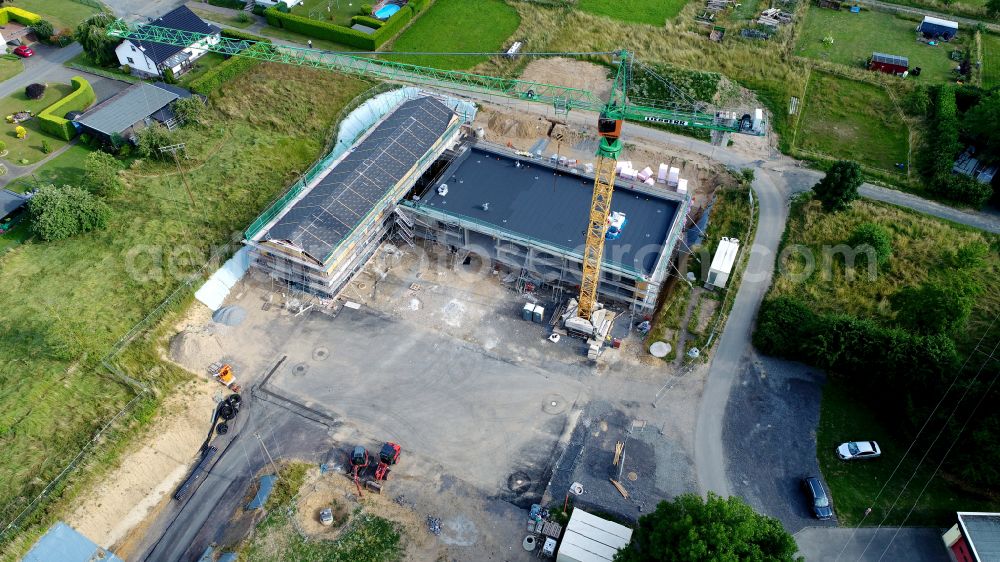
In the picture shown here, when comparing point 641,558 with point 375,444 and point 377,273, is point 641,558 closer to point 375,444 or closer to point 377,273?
point 375,444

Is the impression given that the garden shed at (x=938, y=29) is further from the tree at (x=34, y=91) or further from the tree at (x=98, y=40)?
the tree at (x=34, y=91)

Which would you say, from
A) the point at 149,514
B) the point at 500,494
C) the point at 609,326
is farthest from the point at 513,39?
the point at 149,514

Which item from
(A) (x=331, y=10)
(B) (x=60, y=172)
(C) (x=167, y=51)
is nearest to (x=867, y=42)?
(A) (x=331, y=10)

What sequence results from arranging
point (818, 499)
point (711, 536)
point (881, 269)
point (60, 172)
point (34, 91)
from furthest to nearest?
point (34, 91) → point (60, 172) → point (881, 269) → point (818, 499) → point (711, 536)

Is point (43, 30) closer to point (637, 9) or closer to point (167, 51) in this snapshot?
point (167, 51)

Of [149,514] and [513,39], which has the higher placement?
[513,39]
